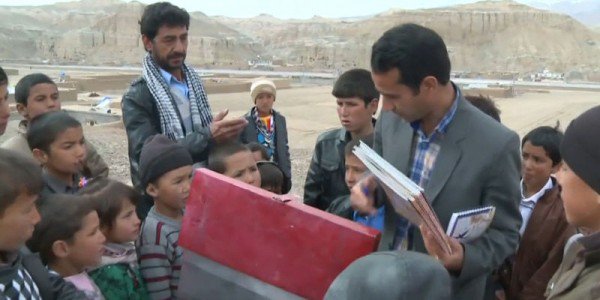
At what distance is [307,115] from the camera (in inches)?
967

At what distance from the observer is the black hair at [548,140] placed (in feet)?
13.0

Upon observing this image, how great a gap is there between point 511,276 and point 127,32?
88.2 metres

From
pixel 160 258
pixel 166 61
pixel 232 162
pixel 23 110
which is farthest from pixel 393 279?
pixel 23 110

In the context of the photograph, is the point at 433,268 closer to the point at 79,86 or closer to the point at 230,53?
the point at 79,86

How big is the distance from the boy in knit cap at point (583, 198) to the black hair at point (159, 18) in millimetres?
2389

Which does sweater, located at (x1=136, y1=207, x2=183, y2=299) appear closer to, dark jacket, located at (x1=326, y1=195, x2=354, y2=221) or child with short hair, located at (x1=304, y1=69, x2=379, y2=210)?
dark jacket, located at (x1=326, y1=195, x2=354, y2=221)

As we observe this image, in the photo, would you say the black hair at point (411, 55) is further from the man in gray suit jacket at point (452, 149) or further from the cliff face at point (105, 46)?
the cliff face at point (105, 46)

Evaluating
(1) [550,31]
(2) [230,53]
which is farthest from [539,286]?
(1) [550,31]

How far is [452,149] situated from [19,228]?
1.58 meters

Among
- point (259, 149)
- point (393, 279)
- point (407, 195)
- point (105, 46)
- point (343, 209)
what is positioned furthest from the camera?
point (105, 46)

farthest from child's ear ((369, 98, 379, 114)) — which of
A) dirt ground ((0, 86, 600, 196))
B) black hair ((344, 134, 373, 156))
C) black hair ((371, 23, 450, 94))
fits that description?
dirt ground ((0, 86, 600, 196))

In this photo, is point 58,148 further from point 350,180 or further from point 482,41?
point 482,41

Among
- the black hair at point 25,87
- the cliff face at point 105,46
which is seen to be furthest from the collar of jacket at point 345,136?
the cliff face at point 105,46

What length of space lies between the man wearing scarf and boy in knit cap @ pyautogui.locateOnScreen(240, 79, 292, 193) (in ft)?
4.91
